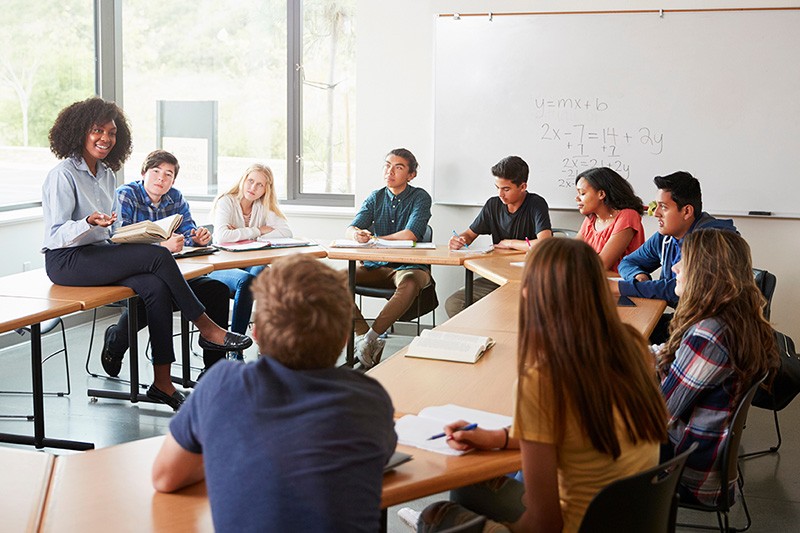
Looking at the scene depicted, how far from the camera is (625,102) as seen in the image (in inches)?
218

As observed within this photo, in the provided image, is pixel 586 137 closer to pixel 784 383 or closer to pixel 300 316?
pixel 784 383

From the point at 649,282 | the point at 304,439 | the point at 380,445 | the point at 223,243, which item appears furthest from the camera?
the point at 223,243

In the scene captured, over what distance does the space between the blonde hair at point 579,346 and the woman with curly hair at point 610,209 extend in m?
2.95

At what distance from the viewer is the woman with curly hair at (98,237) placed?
4.01 meters

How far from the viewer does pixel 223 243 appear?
204 inches

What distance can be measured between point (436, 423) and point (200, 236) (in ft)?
10.0

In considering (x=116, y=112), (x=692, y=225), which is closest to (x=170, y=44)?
(x=116, y=112)

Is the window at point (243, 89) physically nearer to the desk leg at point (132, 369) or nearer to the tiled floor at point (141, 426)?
the tiled floor at point (141, 426)

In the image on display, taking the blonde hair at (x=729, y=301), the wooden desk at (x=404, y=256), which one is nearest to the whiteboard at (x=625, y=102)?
the wooden desk at (x=404, y=256)

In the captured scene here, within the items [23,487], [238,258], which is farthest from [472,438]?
[238,258]

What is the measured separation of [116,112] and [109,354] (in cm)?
138

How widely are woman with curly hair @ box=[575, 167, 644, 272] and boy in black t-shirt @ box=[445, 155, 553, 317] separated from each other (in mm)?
394

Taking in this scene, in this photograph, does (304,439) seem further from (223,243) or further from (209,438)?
(223,243)

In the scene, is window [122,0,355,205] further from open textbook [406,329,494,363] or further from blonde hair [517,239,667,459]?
blonde hair [517,239,667,459]
